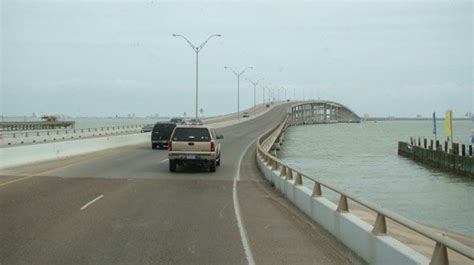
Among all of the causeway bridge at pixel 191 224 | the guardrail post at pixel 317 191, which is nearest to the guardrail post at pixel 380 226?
the causeway bridge at pixel 191 224

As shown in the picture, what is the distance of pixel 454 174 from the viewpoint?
4619cm

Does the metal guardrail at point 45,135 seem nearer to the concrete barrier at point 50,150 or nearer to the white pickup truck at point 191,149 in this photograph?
the concrete barrier at point 50,150

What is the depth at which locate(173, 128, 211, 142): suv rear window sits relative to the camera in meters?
25.7

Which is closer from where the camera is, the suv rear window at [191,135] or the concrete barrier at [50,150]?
the suv rear window at [191,135]

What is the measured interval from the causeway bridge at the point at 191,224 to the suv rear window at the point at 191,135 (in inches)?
149

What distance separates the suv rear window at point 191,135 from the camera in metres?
25.7

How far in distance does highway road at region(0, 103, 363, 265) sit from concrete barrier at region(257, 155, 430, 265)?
0.73 ft

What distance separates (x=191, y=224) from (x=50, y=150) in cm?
2264

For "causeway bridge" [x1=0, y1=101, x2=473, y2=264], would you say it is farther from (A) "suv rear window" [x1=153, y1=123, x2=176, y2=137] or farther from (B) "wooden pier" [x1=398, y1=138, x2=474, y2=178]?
(B) "wooden pier" [x1=398, y1=138, x2=474, y2=178]

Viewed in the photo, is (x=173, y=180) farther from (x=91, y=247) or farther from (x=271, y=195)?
(x=91, y=247)

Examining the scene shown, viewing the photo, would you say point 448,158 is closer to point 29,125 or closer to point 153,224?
point 153,224

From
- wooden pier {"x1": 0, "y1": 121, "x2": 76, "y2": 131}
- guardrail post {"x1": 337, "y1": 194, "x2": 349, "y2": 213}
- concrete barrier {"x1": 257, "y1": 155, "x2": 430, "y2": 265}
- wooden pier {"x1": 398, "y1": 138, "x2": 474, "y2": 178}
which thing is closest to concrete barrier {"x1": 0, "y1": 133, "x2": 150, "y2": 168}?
concrete barrier {"x1": 257, "y1": 155, "x2": 430, "y2": 265}

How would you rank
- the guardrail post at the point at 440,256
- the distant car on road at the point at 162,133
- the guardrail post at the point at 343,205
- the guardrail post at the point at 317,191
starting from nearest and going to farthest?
the guardrail post at the point at 440,256
the guardrail post at the point at 343,205
the guardrail post at the point at 317,191
the distant car on road at the point at 162,133

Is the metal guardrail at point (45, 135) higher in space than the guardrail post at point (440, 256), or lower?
lower
